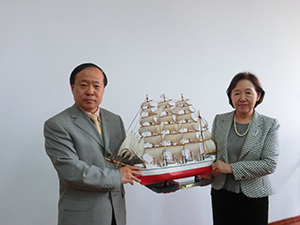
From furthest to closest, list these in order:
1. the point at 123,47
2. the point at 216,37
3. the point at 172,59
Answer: the point at 216,37 < the point at 172,59 < the point at 123,47

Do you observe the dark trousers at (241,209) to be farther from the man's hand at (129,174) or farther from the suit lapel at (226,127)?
the man's hand at (129,174)

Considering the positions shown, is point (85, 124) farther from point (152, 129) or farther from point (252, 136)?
point (252, 136)

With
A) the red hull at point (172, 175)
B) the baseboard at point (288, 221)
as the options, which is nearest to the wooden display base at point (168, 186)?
the red hull at point (172, 175)

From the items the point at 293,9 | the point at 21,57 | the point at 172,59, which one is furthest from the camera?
the point at 293,9

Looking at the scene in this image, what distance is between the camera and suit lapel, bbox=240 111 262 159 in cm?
140

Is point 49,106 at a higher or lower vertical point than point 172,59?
lower

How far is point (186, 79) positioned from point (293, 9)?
1.60 m

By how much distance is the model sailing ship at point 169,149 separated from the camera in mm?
1338

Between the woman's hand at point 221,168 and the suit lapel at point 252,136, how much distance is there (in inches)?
3.9

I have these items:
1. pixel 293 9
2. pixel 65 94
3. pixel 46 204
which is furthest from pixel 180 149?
pixel 293 9

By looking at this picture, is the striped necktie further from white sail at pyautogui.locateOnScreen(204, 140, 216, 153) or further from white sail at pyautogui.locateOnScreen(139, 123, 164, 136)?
white sail at pyautogui.locateOnScreen(204, 140, 216, 153)

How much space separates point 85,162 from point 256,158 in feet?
2.90

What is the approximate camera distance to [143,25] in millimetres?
2193

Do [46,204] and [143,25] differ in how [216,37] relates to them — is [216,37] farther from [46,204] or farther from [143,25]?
[46,204]
